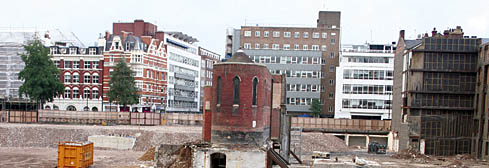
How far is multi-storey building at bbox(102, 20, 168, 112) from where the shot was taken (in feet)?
284

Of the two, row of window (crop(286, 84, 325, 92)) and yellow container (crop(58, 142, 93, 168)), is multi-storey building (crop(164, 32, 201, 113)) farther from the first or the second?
yellow container (crop(58, 142, 93, 168))

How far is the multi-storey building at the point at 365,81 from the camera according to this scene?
265 ft

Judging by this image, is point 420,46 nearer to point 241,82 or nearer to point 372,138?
point 372,138

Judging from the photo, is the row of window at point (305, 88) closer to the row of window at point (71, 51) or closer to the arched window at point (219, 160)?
the row of window at point (71, 51)

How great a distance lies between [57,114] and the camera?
74.1 m

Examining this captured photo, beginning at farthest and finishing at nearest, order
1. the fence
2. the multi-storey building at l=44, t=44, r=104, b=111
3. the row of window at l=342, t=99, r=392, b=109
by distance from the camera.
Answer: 1. the multi-storey building at l=44, t=44, r=104, b=111
2. the row of window at l=342, t=99, r=392, b=109
3. the fence

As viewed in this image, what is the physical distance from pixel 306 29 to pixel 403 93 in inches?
1362

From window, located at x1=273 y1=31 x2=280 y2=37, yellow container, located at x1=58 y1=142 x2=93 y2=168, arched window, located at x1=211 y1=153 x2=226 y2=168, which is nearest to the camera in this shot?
arched window, located at x1=211 y1=153 x2=226 y2=168

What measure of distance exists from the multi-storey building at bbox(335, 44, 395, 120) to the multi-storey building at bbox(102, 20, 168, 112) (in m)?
30.8

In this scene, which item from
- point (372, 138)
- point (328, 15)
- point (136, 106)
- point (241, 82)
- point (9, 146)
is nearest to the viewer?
point (241, 82)

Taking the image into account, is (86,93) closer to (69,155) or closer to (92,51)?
(92,51)

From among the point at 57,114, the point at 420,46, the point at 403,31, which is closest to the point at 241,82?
the point at 420,46

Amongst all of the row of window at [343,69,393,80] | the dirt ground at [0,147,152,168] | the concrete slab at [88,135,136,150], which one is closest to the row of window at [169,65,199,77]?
the row of window at [343,69,393,80]

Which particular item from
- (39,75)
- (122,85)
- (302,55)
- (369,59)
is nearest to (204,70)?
(302,55)
